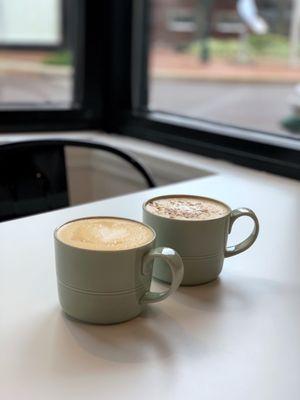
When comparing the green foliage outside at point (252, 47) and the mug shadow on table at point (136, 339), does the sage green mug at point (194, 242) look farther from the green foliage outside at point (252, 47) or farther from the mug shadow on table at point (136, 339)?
the green foliage outside at point (252, 47)

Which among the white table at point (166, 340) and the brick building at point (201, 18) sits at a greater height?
the brick building at point (201, 18)

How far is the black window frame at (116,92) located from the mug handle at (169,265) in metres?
1.00

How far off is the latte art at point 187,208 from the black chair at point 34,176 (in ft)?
1.66

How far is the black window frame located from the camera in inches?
68.2

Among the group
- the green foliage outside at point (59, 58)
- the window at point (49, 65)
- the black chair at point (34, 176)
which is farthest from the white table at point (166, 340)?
the green foliage outside at point (59, 58)

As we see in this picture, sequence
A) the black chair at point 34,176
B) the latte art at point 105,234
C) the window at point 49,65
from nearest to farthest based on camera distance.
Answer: the latte art at point 105,234, the black chair at point 34,176, the window at point 49,65

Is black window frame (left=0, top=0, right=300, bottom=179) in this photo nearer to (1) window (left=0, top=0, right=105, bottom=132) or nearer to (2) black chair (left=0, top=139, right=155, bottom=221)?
(1) window (left=0, top=0, right=105, bottom=132)

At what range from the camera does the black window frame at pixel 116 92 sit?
173cm

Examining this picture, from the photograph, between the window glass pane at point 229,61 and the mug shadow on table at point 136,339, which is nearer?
the mug shadow on table at point 136,339

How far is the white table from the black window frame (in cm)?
86

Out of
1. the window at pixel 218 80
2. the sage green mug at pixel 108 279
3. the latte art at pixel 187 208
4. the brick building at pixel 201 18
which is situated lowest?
the sage green mug at pixel 108 279

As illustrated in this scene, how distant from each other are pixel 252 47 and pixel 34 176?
770 mm

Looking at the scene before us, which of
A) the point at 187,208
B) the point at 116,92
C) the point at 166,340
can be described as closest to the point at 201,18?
the point at 116,92

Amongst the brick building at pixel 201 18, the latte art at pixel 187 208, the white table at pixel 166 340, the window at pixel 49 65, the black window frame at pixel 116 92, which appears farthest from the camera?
the window at pixel 49 65
